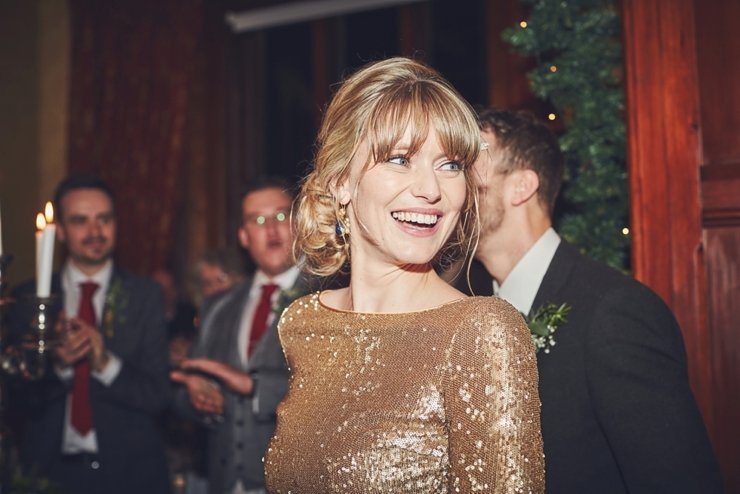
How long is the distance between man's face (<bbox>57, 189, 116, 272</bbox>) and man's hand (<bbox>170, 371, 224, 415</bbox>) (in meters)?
0.83

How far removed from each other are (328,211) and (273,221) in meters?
1.94

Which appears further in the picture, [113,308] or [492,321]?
[113,308]

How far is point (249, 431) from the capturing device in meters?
3.45

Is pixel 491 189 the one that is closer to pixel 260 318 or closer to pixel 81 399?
pixel 260 318

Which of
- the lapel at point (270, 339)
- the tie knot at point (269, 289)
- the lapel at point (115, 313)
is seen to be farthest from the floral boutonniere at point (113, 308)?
the lapel at point (270, 339)

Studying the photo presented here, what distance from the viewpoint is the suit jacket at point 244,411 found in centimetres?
328

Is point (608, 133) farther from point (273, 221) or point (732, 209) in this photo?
point (273, 221)

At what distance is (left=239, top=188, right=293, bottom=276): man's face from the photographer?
3.86 m

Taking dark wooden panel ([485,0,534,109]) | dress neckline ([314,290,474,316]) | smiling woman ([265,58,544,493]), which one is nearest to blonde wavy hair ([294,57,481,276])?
smiling woman ([265,58,544,493])

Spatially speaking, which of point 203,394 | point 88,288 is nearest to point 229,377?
point 203,394

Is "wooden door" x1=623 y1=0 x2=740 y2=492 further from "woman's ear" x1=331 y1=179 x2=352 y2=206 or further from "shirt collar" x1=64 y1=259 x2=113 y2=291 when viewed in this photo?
"shirt collar" x1=64 y1=259 x2=113 y2=291

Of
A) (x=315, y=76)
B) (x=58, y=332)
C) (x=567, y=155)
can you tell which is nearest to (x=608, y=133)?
(x=567, y=155)

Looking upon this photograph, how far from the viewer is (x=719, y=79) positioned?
7.59ft

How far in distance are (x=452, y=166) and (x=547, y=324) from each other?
521 millimetres
